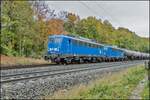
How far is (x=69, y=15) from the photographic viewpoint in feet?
289

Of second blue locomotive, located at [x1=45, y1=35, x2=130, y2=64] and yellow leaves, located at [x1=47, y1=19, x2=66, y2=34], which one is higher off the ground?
yellow leaves, located at [x1=47, y1=19, x2=66, y2=34]

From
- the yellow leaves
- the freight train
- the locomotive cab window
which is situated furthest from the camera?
the yellow leaves

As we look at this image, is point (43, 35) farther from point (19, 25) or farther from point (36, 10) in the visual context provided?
point (19, 25)

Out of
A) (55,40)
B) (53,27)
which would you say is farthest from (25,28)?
(53,27)

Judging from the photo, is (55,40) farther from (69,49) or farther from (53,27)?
(53,27)

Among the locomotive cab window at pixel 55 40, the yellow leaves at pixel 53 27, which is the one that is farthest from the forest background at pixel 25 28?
the locomotive cab window at pixel 55 40

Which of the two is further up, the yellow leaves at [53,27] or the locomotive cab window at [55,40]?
the yellow leaves at [53,27]

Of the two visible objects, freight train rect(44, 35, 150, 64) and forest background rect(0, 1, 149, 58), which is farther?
forest background rect(0, 1, 149, 58)

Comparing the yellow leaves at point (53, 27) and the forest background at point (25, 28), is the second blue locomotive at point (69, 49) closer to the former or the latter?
the forest background at point (25, 28)

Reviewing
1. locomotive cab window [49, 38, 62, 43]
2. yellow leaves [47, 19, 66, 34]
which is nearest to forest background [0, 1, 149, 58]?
yellow leaves [47, 19, 66, 34]

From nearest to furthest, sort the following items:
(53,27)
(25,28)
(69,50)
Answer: (69,50) → (25,28) → (53,27)

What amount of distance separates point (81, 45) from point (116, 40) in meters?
77.5

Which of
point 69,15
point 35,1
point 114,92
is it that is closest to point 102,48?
point 35,1

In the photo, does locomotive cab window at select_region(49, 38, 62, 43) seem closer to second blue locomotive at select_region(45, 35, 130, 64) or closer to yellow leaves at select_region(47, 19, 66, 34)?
second blue locomotive at select_region(45, 35, 130, 64)
